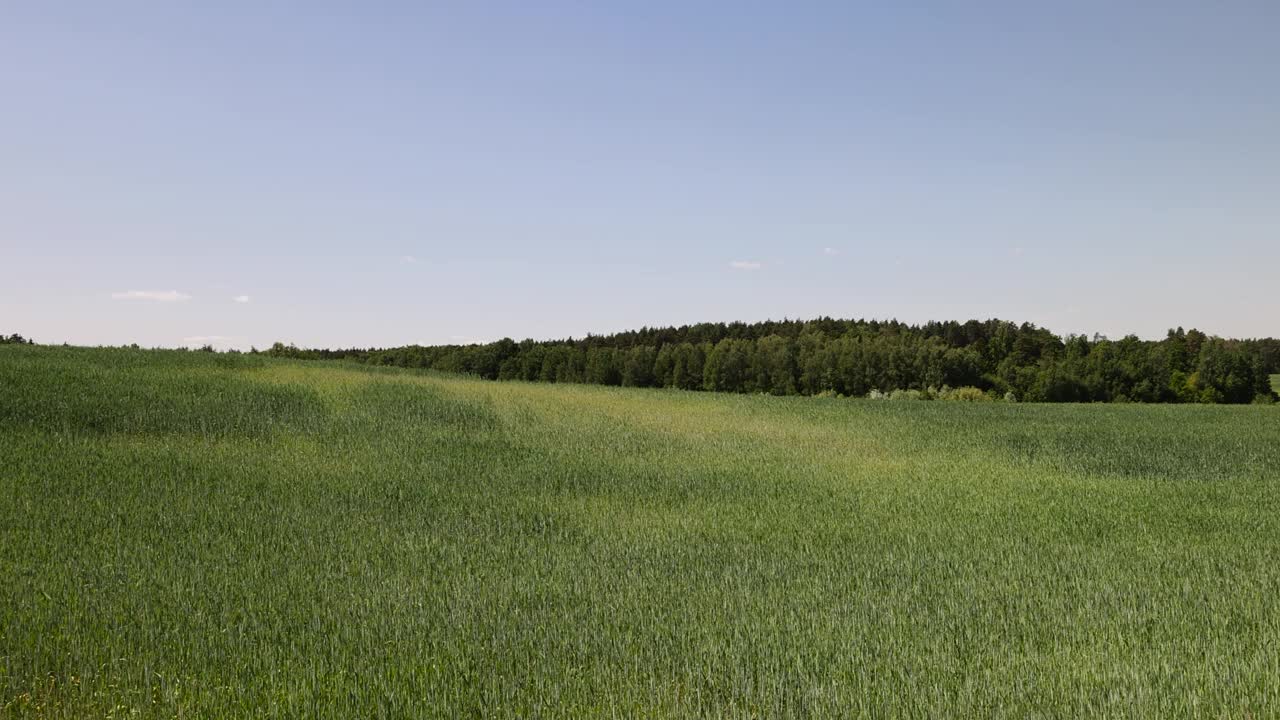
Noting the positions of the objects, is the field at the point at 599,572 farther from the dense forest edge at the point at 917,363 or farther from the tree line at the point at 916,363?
the tree line at the point at 916,363

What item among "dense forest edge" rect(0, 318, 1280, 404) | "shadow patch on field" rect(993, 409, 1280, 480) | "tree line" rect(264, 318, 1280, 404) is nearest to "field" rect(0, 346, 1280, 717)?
"shadow patch on field" rect(993, 409, 1280, 480)

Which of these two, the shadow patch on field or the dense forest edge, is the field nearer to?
the shadow patch on field

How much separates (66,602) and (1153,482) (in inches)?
834

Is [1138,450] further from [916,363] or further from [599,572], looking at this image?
[916,363]

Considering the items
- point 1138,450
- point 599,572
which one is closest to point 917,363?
point 1138,450

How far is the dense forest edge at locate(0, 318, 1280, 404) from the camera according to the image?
3349 inches

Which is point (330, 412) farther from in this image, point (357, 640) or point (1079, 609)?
point (1079, 609)

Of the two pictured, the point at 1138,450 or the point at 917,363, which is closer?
the point at 1138,450

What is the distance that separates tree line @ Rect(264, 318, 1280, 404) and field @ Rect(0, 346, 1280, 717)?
47.3 m

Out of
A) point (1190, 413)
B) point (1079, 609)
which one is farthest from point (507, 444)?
point (1190, 413)

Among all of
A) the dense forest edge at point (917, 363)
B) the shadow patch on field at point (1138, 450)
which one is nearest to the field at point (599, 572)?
the shadow patch on field at point (1138, 450)

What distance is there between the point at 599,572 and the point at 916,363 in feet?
297

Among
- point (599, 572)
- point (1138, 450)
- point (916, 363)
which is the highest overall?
point (916, 363)

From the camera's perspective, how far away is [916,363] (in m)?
96.4
